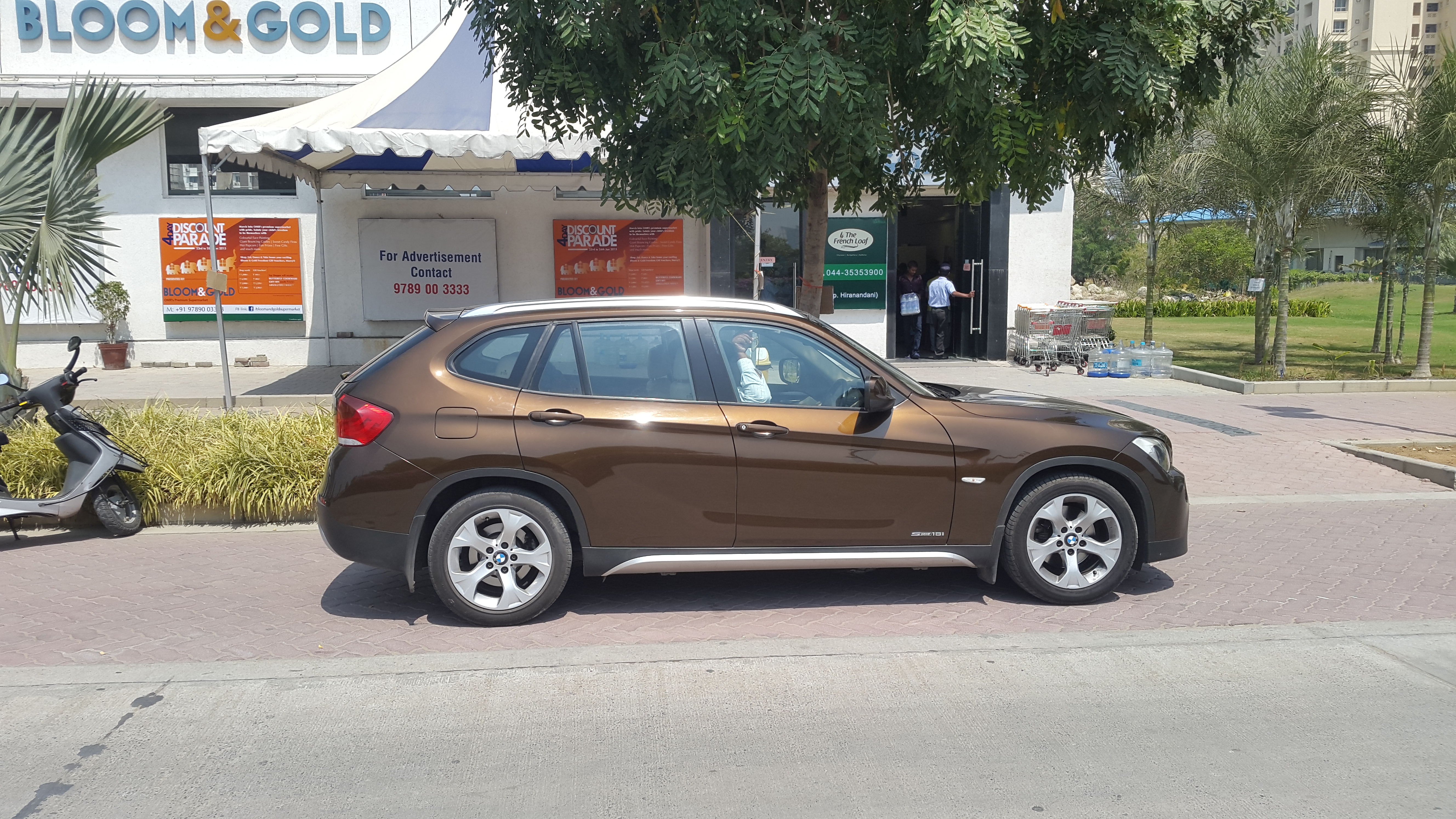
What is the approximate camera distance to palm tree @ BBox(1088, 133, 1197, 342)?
18.2m

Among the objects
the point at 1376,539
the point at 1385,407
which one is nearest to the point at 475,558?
the point at 1376,539

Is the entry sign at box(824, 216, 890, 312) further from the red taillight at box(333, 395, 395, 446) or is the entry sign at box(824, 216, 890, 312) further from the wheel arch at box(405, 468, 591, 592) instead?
the red taillight at box(333, 395, 395, 446)

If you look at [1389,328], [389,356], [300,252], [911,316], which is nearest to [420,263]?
[300,252]

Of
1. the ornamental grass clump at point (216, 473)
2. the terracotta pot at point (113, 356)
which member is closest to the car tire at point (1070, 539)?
the ornamental grass clump at point (216, 473)

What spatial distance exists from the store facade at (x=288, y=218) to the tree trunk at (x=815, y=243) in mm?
8771

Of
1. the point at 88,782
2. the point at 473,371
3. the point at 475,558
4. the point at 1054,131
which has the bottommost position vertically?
the point at 88,782

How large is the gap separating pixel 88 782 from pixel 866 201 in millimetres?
16637

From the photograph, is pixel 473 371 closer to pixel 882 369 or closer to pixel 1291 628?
pixel 882 369

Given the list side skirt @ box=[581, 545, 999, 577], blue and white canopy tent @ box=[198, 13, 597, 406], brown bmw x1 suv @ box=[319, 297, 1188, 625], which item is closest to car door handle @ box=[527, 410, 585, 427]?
brown bmw x1 suv @ box=[319, 297, 1188, 625]

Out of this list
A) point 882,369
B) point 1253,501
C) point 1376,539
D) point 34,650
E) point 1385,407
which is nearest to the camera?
point 34,650

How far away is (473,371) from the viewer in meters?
5.68

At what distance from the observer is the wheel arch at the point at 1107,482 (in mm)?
5809

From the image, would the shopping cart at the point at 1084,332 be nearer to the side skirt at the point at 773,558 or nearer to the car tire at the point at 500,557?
the side skirt at the point at 773,558

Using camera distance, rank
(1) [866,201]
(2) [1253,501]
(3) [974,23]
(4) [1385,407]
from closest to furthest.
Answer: (3) [974,23] < (2) [1253,501] < (4) [1385,407] < (1) [866,201]
